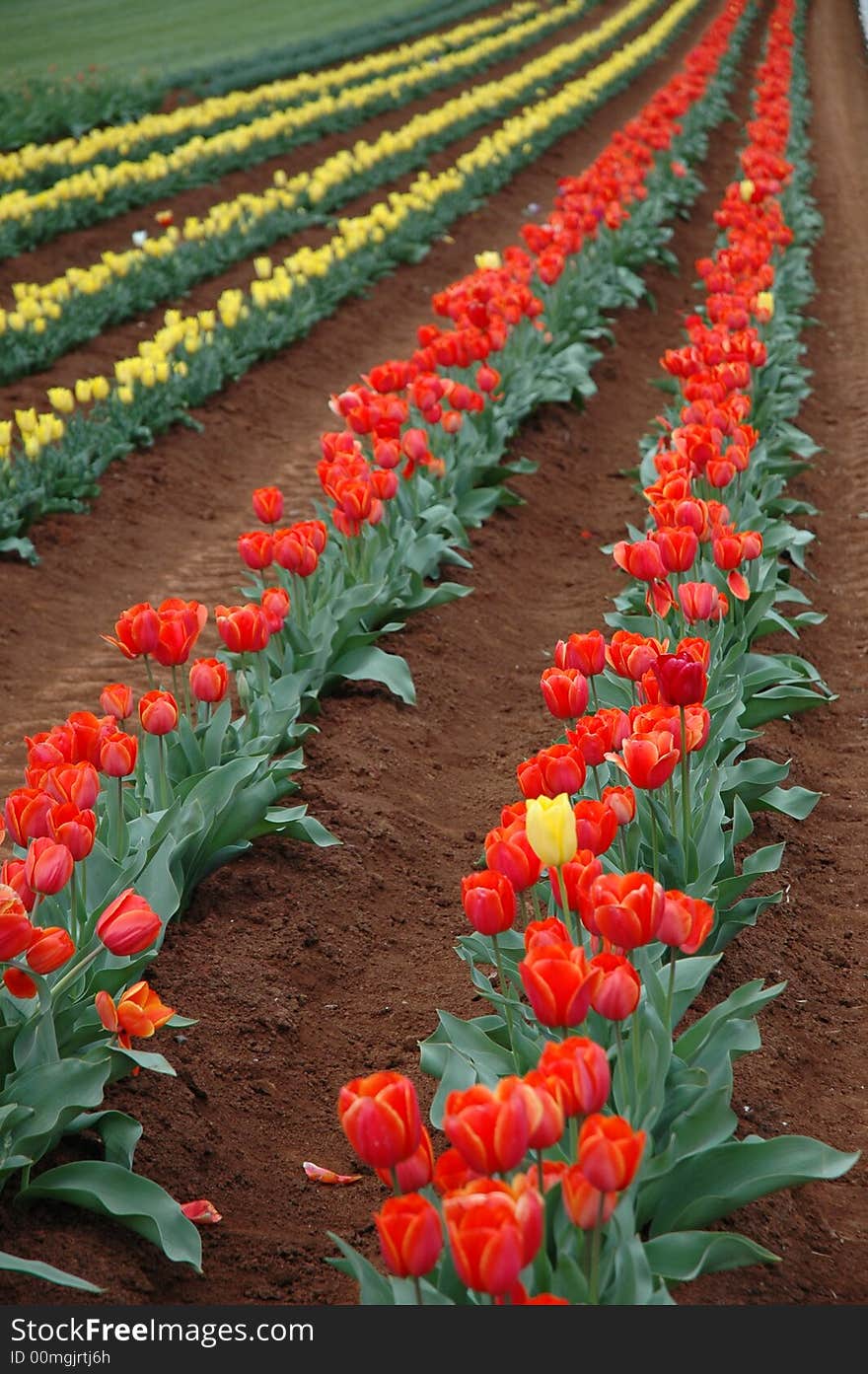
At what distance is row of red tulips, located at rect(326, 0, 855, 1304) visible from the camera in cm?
167

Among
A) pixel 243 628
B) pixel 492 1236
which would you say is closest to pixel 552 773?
pixel 492 1236

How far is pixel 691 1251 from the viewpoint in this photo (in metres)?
2.18

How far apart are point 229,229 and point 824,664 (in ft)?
30.0

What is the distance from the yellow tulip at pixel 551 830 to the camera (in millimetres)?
2242

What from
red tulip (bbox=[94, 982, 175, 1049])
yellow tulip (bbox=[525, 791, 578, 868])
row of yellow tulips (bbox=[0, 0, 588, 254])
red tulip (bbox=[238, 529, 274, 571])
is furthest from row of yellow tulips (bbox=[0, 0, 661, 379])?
yellow tulip (bbox=[525, 791, 578, 868])

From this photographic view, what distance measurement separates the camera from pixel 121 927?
2.34m

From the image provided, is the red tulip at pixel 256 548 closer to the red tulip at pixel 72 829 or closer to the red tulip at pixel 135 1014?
the red tulip at pixel 72 829

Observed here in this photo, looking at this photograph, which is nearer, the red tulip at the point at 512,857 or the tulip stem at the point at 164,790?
the red tulip at the point at 512,857

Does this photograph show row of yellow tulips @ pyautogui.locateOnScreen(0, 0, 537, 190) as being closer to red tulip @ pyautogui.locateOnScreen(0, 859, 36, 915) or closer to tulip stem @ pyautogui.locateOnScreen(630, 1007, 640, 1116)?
red tulip @ pyautogui.locateOnScreen(0, 859, 36, 915)

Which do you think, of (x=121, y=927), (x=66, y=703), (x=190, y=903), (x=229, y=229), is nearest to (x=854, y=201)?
(x=229, y=229)

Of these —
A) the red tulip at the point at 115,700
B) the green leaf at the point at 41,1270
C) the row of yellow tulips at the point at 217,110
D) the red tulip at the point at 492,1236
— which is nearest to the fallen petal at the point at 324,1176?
the green leaf at the point at 41,1270

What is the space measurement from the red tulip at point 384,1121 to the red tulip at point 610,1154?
0.21 metres

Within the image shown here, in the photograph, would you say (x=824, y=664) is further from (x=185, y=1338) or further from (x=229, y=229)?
(x=229, y=229)

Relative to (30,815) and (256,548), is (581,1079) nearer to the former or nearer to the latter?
(30,815)
